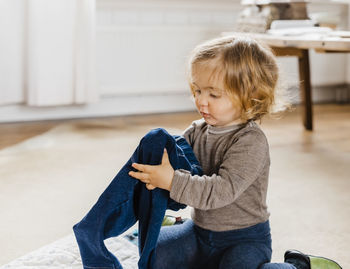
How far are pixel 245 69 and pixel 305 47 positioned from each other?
3.68ft

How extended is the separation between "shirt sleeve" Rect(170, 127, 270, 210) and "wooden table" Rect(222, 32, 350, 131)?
3.15 ft

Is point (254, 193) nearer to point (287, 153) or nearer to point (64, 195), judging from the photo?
Answer: point (64, 195)

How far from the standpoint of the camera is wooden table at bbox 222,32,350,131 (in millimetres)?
1880

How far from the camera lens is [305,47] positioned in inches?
81.0

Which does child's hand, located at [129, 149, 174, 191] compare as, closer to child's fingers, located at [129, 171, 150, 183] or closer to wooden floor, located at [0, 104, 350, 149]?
child's fingers, located at [129, 171, 150, 183]

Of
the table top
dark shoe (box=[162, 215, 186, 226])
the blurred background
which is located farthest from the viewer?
the table top

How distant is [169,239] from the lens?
110 cm

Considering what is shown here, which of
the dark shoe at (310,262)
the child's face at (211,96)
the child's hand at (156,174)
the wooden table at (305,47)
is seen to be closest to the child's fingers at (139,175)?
the child's hand at (156,174)

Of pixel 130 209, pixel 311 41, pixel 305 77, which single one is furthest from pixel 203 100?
pixel 305 77

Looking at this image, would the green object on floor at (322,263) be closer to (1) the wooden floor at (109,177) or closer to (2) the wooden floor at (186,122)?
(1) the wooden floor at (109,177)

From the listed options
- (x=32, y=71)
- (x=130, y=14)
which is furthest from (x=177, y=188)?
(x=130, y=14)

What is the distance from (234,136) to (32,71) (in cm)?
176

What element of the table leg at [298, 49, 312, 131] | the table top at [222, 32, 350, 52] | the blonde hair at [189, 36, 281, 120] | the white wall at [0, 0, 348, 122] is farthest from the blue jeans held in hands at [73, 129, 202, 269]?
the white wall at [0, 0, 348, 122]

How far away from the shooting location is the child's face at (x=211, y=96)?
1015 mm
